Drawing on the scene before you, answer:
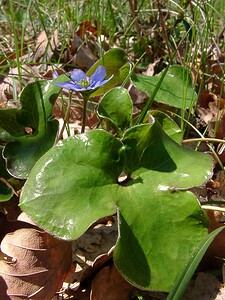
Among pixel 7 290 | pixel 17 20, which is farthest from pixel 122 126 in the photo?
pixel 17 20

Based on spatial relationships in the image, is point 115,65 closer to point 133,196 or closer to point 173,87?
point 173,87

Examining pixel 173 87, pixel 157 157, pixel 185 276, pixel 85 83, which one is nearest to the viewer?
→ pixel 185 276

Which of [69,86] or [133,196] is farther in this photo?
[69,86]

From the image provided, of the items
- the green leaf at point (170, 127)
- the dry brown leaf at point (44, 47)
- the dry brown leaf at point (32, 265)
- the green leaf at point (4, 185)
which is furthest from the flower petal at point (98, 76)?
the dry brown leaf at point (44, 47)

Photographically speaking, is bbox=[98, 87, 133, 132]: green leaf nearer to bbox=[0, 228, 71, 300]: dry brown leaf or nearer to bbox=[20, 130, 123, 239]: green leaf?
bbox=[20, 130, 123, 239]: green leaf

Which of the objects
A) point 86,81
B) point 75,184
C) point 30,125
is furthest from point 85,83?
point 75,184

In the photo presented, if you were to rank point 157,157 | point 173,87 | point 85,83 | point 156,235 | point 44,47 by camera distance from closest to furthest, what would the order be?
point 156,235
point 157,157
point 85,83
point 173,87
point 44,47

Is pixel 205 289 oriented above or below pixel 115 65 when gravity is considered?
below

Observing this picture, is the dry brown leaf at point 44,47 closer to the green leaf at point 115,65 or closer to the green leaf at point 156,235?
the green leaf at point 115,65
